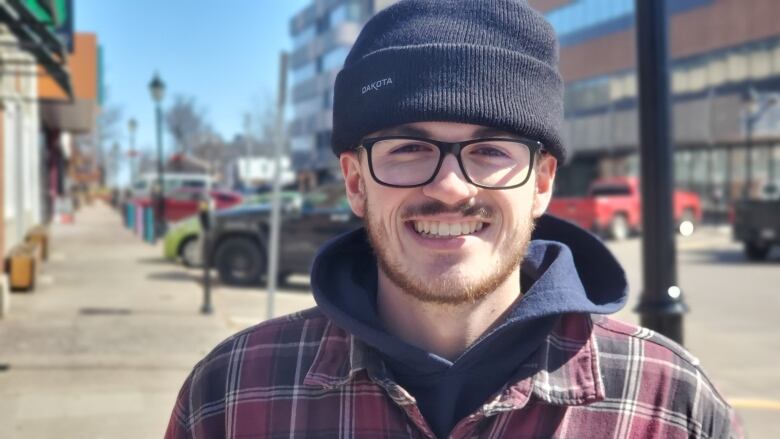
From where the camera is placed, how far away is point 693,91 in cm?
3934

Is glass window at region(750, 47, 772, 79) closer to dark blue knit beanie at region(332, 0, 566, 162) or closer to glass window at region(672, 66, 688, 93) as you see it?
glass window at region(672, 66, 688, 93)

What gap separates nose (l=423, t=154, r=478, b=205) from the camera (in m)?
1.82

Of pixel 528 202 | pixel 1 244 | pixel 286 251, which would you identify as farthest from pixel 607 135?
pixel 528 202

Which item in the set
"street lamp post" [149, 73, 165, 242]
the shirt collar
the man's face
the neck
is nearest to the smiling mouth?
the man's face

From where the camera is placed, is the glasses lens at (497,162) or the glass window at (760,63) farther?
the glass window at (760,63)

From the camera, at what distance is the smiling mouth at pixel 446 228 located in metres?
1.84

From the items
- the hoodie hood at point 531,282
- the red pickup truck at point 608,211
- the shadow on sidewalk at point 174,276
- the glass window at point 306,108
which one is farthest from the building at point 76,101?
the glass window at point 306,108

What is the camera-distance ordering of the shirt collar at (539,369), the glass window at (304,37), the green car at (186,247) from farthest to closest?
the glass window at (304,37) → the green car at (186,247) → the shirt collar at (539,369)

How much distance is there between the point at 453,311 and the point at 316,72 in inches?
3291

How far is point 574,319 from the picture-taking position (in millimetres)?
1827

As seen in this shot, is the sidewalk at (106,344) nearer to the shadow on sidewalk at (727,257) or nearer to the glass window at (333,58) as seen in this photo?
the shadow on sidewalk at (727,257)

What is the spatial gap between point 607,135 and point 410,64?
43601mm

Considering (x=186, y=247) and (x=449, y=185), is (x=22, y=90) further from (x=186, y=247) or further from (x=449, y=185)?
(x=449, y=185)

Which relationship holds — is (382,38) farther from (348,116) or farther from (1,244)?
(1,244)
